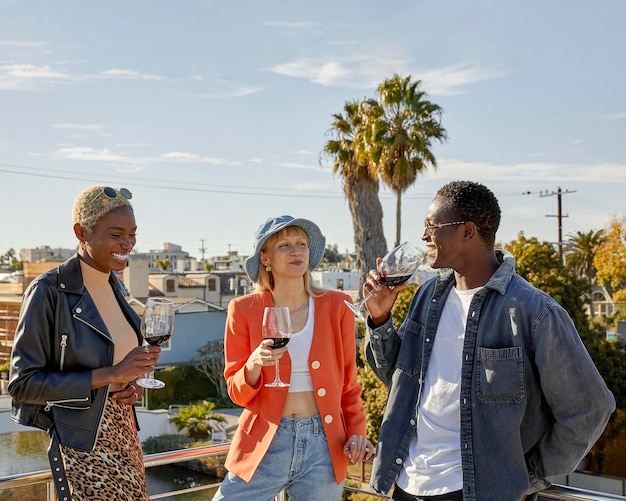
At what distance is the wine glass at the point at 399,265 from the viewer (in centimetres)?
274

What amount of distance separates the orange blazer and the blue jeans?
3 cm

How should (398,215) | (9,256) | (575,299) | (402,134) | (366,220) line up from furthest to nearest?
(9,256) < (398,215) < (366,220) < (402,134) < (575,299)

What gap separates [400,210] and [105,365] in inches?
868

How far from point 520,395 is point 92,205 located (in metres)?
1.65

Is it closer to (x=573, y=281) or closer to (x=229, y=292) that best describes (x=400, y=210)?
(x=573, y=281)

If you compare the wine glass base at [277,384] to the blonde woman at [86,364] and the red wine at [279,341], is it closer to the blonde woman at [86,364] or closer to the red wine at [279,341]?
the red wine at [279,341]

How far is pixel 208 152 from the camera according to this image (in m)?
61.4

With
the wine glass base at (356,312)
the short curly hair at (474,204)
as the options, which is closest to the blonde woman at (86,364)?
the wine glass base at (356,312)

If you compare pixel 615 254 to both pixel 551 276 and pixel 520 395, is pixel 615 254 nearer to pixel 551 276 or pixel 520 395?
pixel 551 276

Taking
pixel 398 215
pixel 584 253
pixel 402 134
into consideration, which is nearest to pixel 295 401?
pixel 402 134

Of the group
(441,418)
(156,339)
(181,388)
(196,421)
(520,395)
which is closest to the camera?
(520,395)

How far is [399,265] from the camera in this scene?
2744 mm

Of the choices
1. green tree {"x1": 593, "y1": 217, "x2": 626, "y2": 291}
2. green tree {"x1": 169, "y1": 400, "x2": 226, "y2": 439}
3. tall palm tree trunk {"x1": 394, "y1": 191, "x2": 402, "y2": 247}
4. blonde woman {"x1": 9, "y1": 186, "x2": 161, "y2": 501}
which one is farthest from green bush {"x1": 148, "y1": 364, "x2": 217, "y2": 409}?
blonde woman {"x1": 9, "y1": 186, "x2": 161, "y2": 501}

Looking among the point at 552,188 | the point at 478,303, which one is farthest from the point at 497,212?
the point at 552,188
